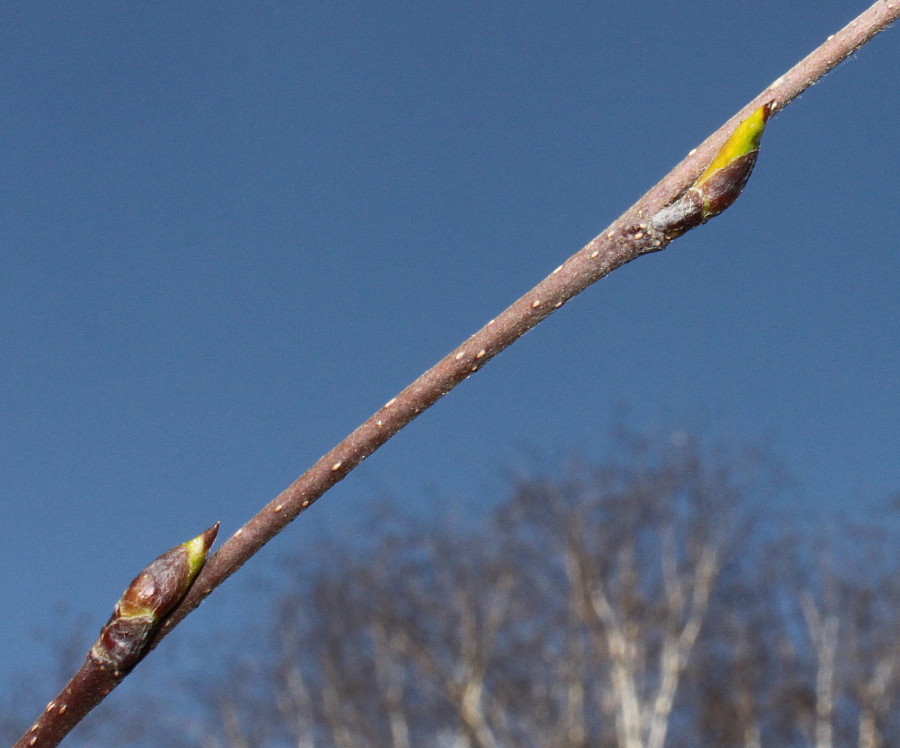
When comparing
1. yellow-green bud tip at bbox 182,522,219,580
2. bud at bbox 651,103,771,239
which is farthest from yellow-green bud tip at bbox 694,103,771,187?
yellow-green bud tip at bbox 182,522,219,580

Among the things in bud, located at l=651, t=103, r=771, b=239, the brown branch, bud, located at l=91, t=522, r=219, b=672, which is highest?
bud, located at l=91, t=522, r=219, b=672

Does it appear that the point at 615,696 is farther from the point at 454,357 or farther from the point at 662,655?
the point at 454,357

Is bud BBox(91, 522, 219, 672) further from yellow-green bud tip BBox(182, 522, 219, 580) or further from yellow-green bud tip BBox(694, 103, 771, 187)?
yellow-green bud tip BBox(694, 103, 771, 187)

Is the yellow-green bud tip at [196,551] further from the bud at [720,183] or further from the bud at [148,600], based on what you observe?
the bud at [720,183]

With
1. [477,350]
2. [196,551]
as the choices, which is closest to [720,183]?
[477,350]

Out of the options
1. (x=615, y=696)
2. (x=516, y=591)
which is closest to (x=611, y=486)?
(x=516, y=591)

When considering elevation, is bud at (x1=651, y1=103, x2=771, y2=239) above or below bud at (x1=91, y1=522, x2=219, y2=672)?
below

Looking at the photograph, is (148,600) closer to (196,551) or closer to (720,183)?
(196,551)
